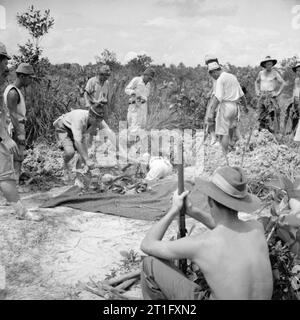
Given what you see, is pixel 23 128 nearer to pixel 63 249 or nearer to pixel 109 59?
pixel 63 249

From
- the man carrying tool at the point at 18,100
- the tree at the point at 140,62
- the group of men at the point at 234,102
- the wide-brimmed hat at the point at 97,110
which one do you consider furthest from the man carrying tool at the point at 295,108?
the tree at the point at 140,62

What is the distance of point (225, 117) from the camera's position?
21.3ft

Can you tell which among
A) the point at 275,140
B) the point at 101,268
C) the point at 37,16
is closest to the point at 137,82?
the point at 37,16

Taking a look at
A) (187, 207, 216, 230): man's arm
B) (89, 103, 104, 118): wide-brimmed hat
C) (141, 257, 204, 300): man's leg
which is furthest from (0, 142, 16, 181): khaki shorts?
(187, 207, 216, 230): man's arm

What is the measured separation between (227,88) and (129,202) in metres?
2.26

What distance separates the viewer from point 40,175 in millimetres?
6105

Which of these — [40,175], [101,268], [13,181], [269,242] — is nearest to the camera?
[269,242]

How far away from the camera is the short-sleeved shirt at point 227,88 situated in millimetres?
6223

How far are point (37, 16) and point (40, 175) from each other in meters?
3.11

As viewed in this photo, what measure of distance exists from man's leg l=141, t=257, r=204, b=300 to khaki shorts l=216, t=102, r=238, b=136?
4.07 m
